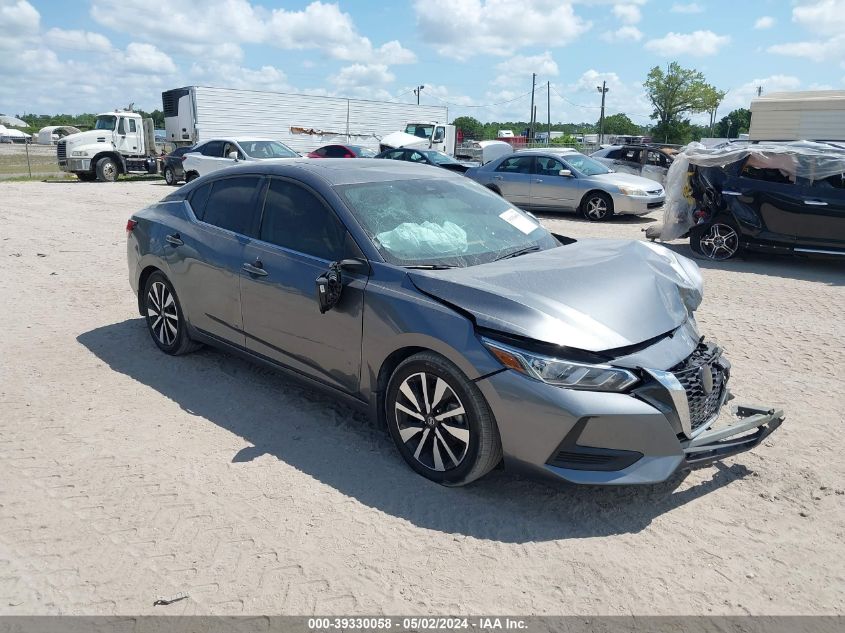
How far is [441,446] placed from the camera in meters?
3.61

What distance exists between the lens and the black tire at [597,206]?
14.7m

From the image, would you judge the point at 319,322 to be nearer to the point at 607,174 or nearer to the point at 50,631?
the point at 50,631

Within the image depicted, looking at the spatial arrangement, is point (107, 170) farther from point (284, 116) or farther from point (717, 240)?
point (717, 240)

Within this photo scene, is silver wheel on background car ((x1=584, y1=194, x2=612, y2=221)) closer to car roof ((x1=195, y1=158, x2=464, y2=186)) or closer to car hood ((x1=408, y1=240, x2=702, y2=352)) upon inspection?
car roof ((x1=195, y1=158, x2=464, y2=186))

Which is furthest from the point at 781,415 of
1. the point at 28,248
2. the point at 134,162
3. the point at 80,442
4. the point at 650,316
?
the point at 134,162

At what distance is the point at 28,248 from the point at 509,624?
411 inches

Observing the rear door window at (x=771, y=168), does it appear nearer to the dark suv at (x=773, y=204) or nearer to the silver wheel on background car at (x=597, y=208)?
the dark suv at (x=773, y=204)

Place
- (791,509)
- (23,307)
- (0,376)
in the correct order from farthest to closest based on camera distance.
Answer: (23,307) < (0,376) < (791,509)

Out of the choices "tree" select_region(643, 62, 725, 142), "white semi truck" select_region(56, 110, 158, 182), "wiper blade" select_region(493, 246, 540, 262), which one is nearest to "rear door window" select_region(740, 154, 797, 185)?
"wiper blade" select_region(493, 246, 540, 262)

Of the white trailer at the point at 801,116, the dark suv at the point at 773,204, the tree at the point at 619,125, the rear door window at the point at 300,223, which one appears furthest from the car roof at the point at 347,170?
the tree at the point at 619,125

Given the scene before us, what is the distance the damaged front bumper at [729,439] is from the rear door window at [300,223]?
2209 mm

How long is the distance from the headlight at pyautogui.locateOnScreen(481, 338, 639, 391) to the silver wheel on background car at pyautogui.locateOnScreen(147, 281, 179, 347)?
3341 mm

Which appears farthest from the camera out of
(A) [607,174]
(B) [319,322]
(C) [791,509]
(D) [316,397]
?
(A) [607,174]

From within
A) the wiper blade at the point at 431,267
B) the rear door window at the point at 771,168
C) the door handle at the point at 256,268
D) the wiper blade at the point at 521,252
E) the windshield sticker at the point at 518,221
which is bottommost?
the door handle at the point at 256,268
